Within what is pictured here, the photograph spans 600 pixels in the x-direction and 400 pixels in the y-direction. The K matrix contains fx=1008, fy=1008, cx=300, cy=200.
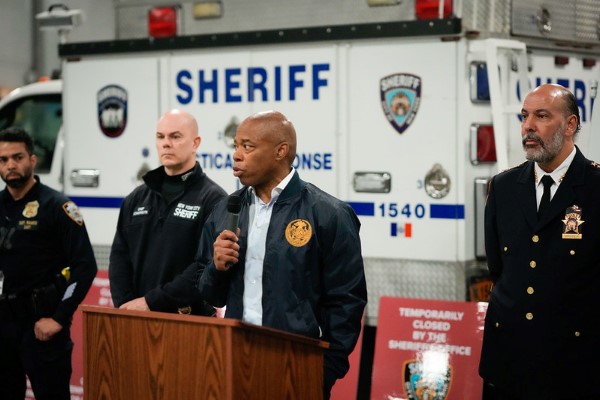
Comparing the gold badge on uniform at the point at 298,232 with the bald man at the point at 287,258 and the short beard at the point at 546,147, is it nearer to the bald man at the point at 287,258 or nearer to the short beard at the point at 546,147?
the bald man at the point at 287,258

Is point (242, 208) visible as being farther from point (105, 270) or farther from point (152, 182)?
point (105, 270)

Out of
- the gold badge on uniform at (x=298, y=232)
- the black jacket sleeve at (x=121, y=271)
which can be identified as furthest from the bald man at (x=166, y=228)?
the gold badge on uniform at (x=298, y=232)

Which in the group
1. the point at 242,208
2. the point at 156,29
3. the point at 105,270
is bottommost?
the point at 105,270

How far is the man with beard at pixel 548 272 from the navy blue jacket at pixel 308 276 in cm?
61

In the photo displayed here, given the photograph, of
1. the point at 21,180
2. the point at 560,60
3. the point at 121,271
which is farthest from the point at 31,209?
the point at 560,60

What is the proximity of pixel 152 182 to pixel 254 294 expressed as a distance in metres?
1.53

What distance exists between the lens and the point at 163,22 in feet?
22.6

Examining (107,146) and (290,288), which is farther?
(107,146)

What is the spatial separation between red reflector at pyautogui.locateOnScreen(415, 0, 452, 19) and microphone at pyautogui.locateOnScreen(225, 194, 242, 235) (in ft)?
8.30

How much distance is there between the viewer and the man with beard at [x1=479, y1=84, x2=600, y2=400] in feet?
12.6

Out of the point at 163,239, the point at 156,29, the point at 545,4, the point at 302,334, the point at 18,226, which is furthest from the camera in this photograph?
the point at 156,29

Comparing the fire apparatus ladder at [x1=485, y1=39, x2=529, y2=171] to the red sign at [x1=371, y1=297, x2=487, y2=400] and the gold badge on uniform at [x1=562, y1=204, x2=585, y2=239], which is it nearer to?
the red sign at [x1=371, y1=297, x2=487, y2=400]

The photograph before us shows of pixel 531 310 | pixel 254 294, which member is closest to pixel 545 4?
pixel 531 310

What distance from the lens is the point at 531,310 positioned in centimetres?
389
